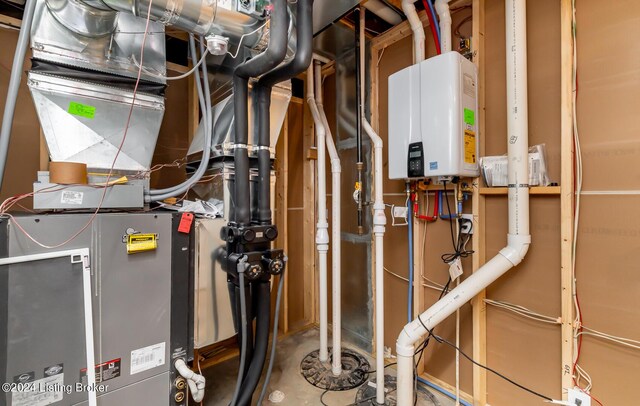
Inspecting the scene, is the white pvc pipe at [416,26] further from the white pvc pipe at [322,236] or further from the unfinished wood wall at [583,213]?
the white pvc pipe at [322,236]

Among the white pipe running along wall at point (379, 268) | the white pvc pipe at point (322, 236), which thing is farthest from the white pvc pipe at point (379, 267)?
the white pvc pipe at point (322, 236)

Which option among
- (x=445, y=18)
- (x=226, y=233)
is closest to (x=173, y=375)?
(x=226, y=233)

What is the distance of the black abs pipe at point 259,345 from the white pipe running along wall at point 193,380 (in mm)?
236

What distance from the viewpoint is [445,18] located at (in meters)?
1.74

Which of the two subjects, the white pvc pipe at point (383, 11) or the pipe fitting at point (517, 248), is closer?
the pipe fitting at point (517, 248)

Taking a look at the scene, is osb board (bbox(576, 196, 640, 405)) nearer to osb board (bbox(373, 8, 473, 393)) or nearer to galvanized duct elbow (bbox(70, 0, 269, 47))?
osb board (bbox(373, 8, 473, 393))

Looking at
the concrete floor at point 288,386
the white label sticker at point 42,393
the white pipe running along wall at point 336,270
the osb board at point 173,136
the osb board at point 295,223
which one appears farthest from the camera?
the osb board at point 295,223

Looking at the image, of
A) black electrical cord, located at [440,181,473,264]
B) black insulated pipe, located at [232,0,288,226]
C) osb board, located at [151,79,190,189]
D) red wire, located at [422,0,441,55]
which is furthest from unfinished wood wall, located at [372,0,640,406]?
osb board, located at [151,79,190,189]

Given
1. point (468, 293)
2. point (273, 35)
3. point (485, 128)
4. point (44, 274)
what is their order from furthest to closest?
point (485, 128)
point (468, 293)
point (273, 35)
point (44, 274)

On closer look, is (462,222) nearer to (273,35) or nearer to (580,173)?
→ (580,173)

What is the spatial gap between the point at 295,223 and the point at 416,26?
1.92 m

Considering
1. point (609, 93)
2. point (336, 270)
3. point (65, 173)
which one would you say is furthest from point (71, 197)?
point (609, 93)

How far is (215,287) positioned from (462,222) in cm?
152

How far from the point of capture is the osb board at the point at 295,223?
9.36 feet
